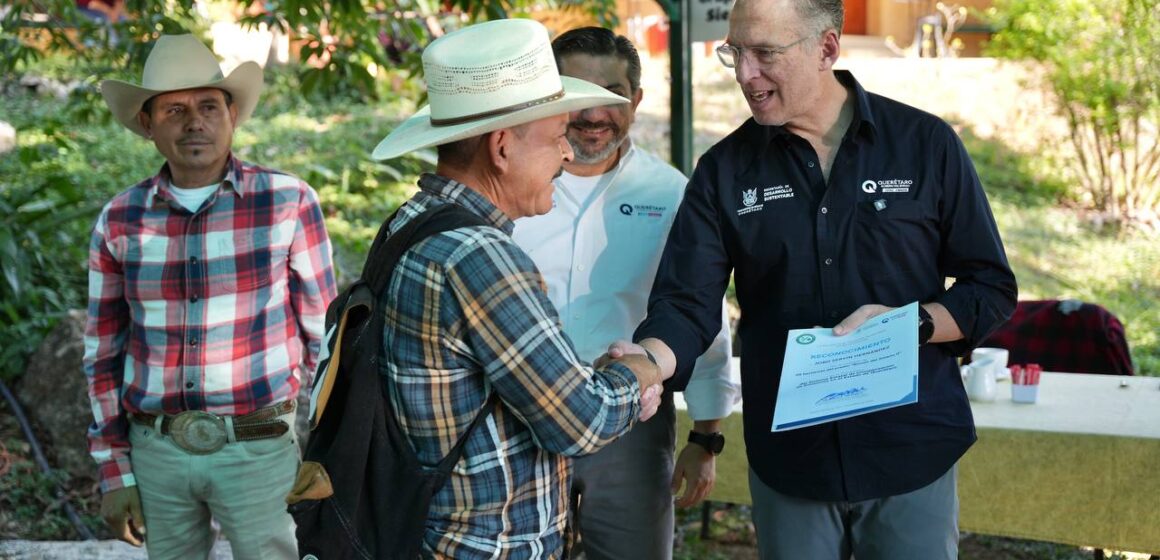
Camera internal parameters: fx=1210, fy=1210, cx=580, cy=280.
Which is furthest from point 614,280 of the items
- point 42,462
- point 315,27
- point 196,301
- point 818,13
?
point 42,462

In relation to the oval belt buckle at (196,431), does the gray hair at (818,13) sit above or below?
above

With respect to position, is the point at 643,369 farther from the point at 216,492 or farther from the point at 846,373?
the point at 216,492

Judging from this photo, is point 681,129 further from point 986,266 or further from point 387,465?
point 387,465

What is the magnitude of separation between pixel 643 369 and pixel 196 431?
1580 millimetres

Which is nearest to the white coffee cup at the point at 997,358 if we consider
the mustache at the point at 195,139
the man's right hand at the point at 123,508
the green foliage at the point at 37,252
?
the mustache at the point at 195,139

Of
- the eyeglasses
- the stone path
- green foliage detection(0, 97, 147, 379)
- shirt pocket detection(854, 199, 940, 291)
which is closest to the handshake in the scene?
shirt pocket detection(854, 199, 940, 291)

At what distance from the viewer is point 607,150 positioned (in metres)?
3.14

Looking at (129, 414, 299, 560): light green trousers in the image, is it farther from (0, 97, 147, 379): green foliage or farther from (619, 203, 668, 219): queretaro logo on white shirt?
(0, 97, 147, 379): green foliage

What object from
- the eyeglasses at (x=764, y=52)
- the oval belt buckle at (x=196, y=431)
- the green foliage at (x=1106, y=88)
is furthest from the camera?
the green foliage at (x=1106, y=88)

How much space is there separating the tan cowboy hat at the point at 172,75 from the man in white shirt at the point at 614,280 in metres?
1.11

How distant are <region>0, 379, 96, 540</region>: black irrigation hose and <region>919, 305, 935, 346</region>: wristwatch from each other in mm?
4373

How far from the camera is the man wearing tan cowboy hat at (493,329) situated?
83.3 inches

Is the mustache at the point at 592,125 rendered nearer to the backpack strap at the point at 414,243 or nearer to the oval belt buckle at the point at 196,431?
the backpack strap at the point at 414,243

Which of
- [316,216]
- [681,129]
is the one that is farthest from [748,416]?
[681,129]
